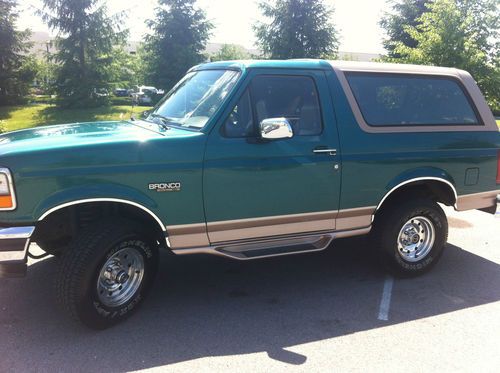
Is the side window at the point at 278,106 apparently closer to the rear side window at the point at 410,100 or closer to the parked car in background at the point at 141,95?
the rear side window at the point at 410,100

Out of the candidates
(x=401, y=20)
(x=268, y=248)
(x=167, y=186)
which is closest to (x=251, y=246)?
(x=268, y=248)

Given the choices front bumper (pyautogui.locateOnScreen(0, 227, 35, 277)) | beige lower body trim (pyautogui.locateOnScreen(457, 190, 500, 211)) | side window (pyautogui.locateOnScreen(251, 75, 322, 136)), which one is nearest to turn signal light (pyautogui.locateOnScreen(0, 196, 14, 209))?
front bumper (pyautogui.locateOnScreen(0, 227, 35, 277))

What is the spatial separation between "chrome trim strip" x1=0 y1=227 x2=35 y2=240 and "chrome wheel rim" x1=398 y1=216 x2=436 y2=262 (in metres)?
3.53

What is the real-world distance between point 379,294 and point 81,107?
2073 centimetres

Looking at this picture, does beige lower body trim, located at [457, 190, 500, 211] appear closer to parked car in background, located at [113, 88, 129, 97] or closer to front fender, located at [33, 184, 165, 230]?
front fender, located at [33, 184, 165, 230]

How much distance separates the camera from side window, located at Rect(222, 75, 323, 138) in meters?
3.83

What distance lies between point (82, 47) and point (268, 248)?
21.0 m

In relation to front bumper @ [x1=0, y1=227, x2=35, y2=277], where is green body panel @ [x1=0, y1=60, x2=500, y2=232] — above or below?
above

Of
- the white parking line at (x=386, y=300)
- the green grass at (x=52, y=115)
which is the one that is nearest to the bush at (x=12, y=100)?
the green grass at (x=52, y=115)

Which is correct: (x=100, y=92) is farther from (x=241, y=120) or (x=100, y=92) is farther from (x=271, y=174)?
(x=271, y=174)

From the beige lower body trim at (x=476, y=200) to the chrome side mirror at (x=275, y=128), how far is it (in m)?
2.40

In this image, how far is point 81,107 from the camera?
22.0 m

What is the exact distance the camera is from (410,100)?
4.65m

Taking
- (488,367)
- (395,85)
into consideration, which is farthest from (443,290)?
(395,85)
